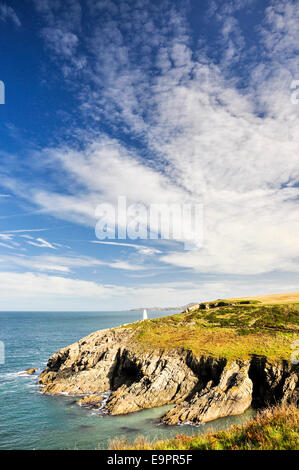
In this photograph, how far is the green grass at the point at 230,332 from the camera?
4372cm

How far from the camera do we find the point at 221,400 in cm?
3406

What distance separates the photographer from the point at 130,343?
53344 mm

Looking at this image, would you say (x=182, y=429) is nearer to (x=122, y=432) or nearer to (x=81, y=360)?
(x=122, y=432)

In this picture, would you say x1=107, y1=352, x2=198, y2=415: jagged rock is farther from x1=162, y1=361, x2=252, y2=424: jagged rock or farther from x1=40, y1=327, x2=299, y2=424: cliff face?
x1=162, y1=361, x2=252, y2=424: jagged rock

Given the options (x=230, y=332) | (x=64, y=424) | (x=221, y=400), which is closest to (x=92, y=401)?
(x=64, y=424)

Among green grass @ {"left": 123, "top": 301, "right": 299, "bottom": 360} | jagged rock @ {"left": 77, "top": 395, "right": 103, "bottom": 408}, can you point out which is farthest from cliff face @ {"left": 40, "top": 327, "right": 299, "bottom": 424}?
green grass @ {"left": 123, "top": 301, "right": 299, "bottom": 360}

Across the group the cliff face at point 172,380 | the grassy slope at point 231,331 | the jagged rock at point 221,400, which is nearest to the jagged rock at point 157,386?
the cliff face at point 172,380

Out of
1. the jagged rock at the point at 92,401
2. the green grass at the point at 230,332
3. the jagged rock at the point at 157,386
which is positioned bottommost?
the jagged rock at the point at 92,401

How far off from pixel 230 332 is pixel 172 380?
16442mm

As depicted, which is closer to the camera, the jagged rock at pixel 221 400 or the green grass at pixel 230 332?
the jagged rock at pixel 221 400

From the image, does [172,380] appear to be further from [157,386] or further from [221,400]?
[221,400]

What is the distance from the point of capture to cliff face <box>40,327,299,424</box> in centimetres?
3428

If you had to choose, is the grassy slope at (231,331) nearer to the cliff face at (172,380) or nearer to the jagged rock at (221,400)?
the cliff face at (172,380)
